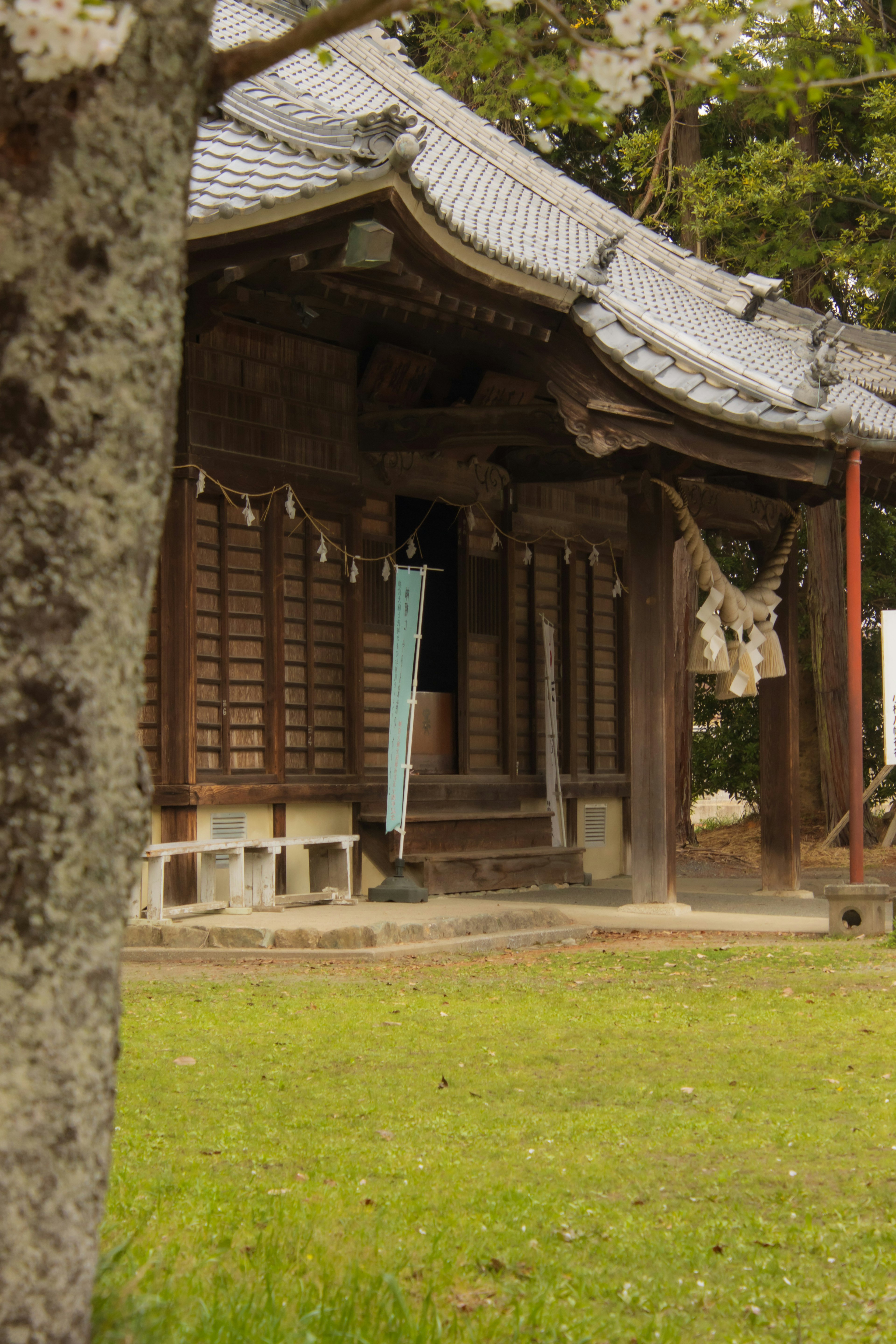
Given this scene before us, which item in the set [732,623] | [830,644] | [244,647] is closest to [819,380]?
[732,623]

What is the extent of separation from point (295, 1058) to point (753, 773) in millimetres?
21188

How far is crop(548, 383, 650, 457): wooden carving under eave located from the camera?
10.5m

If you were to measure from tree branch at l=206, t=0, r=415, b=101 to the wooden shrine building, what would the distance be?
6.06 meters

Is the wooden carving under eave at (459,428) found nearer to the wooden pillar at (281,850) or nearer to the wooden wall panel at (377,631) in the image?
the wooden wall panel at (377,631)

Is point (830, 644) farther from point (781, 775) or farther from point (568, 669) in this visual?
point (781, 775)

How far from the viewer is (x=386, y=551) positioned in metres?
12.9

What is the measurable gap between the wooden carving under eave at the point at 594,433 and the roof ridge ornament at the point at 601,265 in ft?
2.90

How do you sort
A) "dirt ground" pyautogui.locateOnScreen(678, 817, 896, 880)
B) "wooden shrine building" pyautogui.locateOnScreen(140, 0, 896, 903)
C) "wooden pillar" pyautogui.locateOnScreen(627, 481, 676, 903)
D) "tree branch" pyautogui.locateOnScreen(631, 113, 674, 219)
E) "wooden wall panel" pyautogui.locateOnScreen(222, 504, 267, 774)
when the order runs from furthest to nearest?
1. "tree branch" pyautogui.locateOnScreen(631, 113, 674, 219)
2. "dirt ground" pyautogui.locateOnScreen(678, 817, 896, 880)
3. "wooden wall panel" pyautogui.locateOnScreen(222, 504, 267, 774)
4. "wooden pillar" pyautogui.locateOnScreen(627, 481, 676, 903)
5. "wooden shrine building" pyautogui.locateOnScreen(140, 0, 896, 903)

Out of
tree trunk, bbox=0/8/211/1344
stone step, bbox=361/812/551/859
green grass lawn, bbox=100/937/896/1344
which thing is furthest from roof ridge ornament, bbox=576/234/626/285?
tree trunk, bbox=0/8/211/1344

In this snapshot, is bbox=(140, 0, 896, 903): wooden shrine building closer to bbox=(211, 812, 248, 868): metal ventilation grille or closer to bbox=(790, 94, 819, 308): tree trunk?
bbox=(211, 812, 248, 868): metal ventilation grille

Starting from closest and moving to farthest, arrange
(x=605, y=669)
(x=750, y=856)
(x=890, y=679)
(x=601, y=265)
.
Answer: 1. (x=890, y=679)
2. (x=601, y=265)
3. (x=605, y=669)
4. (x=750, y=856)

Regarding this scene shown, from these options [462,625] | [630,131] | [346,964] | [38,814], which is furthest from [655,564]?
[630,131]

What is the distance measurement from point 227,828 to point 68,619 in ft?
29.8

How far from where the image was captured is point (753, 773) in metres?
26.4
